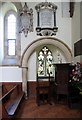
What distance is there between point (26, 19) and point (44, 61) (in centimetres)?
200

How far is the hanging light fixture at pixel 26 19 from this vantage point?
30.3 ft

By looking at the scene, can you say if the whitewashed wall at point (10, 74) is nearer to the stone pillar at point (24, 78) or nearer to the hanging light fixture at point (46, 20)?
the stone pillar at point (24, 78)

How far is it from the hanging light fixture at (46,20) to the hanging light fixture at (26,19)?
32cm

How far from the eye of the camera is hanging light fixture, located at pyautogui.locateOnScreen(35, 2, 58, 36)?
897cm

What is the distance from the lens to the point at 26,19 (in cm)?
930

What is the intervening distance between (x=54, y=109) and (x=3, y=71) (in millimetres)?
3414

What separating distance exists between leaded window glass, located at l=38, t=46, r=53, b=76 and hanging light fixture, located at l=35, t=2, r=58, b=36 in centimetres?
100

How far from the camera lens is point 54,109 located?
6.71 metres

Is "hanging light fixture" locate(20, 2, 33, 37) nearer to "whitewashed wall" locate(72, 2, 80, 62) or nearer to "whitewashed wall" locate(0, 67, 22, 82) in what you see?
"whitewashed wall" locate(0, 67, 22, 82)

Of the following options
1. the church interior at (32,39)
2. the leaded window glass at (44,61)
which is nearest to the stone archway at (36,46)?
the church interior at (32,39)

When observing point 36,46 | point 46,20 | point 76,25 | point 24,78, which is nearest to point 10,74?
point 24,78

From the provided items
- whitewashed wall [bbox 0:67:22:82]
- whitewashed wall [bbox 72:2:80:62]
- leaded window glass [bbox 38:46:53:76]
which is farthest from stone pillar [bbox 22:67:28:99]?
whitewashed wall [bbox 72:2:80:62]

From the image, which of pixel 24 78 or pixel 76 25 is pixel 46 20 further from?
pixel 24 78

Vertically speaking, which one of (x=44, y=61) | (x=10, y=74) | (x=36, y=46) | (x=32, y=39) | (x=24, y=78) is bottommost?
(x=24, y=78)
